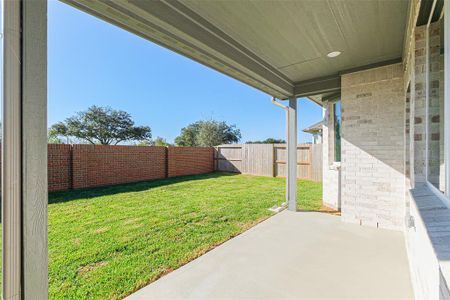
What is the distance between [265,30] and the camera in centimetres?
265

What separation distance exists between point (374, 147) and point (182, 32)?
11.8 ft

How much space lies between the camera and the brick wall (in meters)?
7.04

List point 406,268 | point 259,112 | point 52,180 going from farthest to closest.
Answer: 1. point 259,112
2. point 52,180
3. point 406,268

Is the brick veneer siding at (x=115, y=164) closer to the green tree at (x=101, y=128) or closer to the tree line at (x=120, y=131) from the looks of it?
the tree line at (x=120, y=131)

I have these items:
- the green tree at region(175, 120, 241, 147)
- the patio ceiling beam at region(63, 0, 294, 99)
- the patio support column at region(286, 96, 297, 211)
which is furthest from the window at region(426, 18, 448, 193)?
the green tree at region(175, 120, 241, 147)

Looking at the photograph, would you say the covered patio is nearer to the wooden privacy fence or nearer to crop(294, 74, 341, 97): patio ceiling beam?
crop(294, 74, 341, 97): patio ceiling beam

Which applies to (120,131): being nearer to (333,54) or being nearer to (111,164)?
(111,164)

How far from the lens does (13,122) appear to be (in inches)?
44.9

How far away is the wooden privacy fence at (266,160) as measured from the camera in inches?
357

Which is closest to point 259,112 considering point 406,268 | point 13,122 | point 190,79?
point 190,79

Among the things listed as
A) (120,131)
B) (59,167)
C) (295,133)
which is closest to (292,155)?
(295,133)

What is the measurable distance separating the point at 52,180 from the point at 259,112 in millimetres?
18288

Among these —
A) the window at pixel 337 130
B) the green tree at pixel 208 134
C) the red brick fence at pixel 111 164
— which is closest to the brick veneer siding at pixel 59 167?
the red brick fence at pixel 111 164

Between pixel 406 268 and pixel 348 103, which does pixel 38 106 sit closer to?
pixel 406 268
